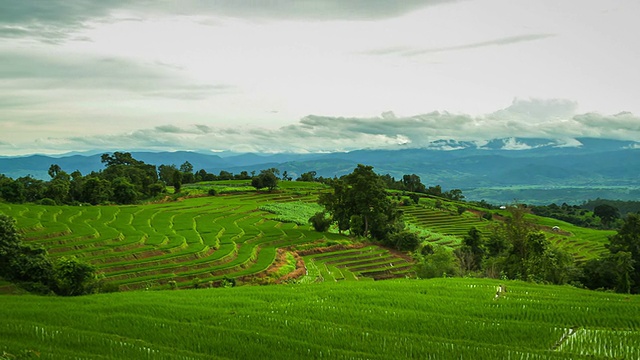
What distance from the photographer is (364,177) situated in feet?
255

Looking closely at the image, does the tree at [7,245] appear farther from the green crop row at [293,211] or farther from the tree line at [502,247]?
the green crop row at [293,211]

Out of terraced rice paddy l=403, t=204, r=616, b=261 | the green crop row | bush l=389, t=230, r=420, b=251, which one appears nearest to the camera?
bush l=389, t=230, r=420, b=251

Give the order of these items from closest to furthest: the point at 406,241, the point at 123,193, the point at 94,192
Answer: the point at 406,241
the point at 94,192
the point at 123,193

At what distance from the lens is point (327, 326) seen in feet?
56.2

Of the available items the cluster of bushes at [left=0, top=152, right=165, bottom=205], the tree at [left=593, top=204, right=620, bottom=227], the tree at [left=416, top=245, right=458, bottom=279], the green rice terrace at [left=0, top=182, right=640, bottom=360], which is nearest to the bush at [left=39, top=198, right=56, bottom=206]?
the cluster of bushes at [left=0, top=152, right=165, bottom=205]

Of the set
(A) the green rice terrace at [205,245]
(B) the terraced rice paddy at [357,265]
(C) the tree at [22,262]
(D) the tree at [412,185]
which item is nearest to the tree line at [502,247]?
(B) the terraced rice paddy at [357,265]

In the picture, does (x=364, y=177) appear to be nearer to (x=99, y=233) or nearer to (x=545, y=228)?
(x=99, y=233)

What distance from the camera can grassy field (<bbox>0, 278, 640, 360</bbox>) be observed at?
574 inches

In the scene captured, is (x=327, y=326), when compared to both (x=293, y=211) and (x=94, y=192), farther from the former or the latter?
(x=94, y=192)

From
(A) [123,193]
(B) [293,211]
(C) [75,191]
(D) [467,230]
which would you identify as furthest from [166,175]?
(D) [467,230]

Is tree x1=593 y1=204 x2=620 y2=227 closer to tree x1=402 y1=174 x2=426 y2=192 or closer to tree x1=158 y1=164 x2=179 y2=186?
tree x1=402 y1=174 x2=426 y2=192

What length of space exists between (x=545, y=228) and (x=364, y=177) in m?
71.6

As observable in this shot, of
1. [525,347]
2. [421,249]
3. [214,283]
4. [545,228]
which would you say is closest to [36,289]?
[214,283]

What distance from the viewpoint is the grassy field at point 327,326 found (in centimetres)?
1459
